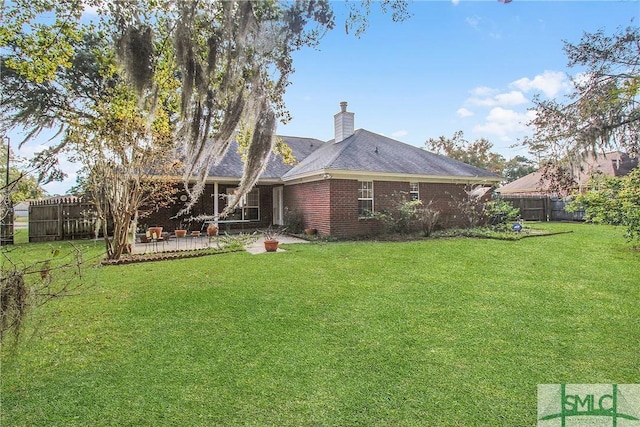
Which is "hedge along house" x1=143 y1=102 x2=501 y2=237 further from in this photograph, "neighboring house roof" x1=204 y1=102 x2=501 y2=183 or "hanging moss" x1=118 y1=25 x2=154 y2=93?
"hanging moss" x1=118 y1=25 x2=154 y2=93

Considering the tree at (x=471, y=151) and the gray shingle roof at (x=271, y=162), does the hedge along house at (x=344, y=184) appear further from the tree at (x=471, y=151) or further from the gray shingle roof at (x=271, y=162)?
the tree at (x=471, y=151)

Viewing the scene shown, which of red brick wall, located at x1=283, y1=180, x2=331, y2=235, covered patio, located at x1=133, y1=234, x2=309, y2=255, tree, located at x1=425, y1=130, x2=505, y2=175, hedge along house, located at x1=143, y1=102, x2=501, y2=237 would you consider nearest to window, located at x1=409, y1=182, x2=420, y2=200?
hedge along house, located at x1=143, y1=102, x2=501, y2=237

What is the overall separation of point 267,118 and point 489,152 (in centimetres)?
3248

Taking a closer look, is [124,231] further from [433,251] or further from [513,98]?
[513,98]

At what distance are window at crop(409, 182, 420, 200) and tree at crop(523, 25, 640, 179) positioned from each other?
7.90m

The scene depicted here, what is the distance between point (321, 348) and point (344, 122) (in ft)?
41.4

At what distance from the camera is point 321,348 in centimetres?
330

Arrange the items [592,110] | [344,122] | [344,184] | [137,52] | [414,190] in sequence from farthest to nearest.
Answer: [344,122], [414,190], [344,184], [592,110], [137,52]

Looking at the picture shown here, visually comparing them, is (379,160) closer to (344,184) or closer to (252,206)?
(344,184)

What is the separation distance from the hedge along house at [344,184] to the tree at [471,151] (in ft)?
61.8

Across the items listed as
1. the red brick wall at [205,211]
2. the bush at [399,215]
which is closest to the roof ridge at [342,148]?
the bush at [399,215]

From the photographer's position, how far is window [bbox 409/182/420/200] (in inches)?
505

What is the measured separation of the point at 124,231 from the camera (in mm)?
7938

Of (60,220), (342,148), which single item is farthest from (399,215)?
(60,220)
